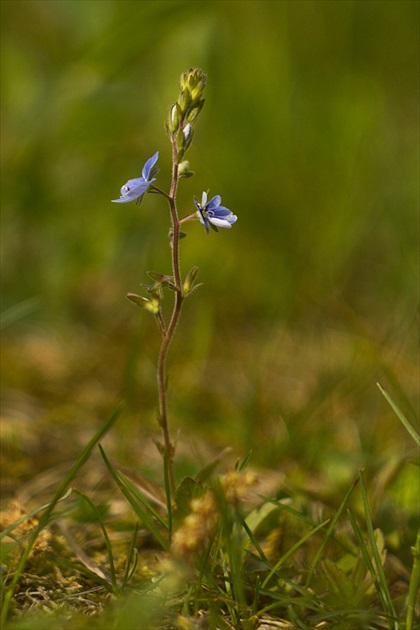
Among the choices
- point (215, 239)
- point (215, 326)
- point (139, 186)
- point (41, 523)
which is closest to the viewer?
point (41, 523)

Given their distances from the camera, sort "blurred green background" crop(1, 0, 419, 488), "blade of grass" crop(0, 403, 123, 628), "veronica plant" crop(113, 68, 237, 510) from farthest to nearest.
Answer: "blurred green background" crop(1, 0, 419, 488), "veronica plant" crop(113, 68, 237, 510), "blade of grass" crop(0, 403, 123, 628)

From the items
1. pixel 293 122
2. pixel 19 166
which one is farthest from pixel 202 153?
pixel 19 166

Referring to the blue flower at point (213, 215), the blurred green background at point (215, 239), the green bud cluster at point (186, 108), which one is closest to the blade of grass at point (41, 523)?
the blue flower at point (213, 215)

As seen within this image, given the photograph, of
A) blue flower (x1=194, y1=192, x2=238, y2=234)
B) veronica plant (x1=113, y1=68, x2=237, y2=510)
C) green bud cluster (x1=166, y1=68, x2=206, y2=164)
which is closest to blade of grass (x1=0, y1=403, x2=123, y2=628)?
veronica plant (x1=113, y1=68, x2=237, y2=510)

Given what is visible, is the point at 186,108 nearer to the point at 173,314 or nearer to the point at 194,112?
the point at 194,112

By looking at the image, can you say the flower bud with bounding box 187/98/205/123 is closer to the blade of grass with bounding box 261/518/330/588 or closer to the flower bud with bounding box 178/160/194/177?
the flower bud with bounding box 178/160/194/177

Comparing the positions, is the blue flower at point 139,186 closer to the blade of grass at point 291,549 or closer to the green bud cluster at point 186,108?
the green bud cluster at point 186,108

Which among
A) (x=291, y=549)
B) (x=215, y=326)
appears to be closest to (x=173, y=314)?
(x=291, y=549)
